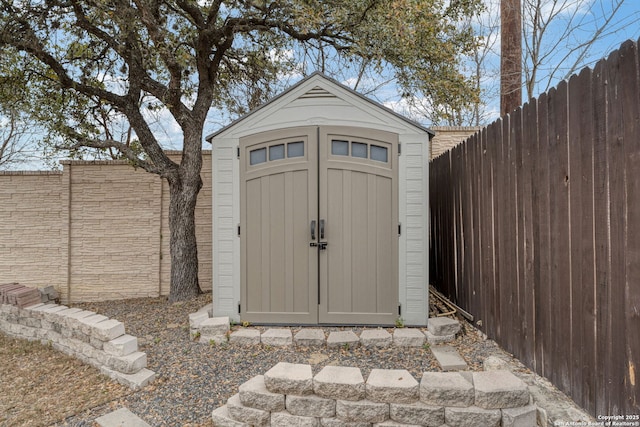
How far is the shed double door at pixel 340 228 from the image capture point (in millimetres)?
3777

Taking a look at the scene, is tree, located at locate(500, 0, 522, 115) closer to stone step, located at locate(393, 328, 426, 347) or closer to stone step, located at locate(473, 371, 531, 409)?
stone step, located at locate(393, 328, 426, 347)

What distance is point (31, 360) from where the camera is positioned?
12.6ft

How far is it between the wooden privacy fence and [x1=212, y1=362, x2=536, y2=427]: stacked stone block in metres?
0.45

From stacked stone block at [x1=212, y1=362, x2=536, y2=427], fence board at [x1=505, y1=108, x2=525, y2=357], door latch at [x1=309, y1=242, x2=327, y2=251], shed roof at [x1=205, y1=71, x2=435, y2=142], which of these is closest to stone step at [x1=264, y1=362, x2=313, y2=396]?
stacked stone block at [x1=212, y1=362, x2=536, y2=427]

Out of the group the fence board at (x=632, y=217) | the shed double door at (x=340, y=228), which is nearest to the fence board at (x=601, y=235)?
the fence board at (x=632, y=217)

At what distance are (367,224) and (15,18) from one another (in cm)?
526

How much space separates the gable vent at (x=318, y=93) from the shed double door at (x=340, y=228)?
351 millimetres

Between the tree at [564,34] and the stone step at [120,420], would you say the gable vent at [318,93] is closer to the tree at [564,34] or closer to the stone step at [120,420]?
the tree at [564,34]

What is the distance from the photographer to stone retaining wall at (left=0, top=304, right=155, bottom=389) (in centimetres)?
314

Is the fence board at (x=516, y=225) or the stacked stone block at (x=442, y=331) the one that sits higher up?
the fence board at (x=516, y=225)

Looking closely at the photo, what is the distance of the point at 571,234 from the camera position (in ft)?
7.04

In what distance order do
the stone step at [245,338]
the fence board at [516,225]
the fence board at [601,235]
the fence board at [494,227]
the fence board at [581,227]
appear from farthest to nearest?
the stone step at [245,338]
the fence board at [494,227]
the fence board at [516,225]
the fence board at [581,227]
the fence board at [601,235]

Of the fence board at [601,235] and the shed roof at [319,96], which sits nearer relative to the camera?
the fence board at [601,235]

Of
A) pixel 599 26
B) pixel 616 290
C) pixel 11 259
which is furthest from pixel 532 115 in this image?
pixel 11 259
